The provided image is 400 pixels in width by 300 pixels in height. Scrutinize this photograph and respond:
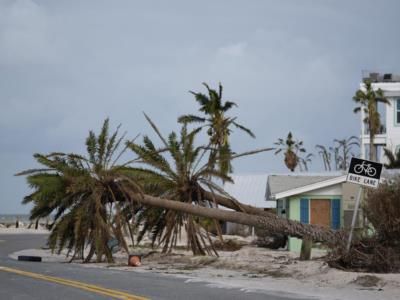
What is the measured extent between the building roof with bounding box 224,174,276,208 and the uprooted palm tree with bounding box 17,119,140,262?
22.5m

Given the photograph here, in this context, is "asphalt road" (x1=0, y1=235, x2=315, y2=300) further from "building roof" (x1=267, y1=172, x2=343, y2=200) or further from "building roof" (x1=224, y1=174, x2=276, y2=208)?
"building roof" (x1=224, y1=174, x2=276, y2=208)

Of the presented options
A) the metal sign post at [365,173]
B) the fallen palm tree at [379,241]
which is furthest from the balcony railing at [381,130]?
the metal sign post at [365,173]

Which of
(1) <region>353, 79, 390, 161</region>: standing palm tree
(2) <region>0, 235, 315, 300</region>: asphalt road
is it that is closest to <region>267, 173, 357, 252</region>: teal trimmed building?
(2) <region>0, 235, 315, 300</region>: asphalt road

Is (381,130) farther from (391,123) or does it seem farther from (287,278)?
(287,278)

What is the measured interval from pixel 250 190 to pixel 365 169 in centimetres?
3139

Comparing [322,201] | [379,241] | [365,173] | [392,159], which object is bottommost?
[379,241]

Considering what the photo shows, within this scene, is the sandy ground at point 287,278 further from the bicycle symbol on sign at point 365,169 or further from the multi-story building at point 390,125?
A: the multi-story building at point 390,125

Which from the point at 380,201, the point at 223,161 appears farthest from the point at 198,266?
the point at 380,201

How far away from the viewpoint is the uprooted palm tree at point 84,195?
21.9m

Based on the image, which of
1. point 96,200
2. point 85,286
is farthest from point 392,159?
point 85,286

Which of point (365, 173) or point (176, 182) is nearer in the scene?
point (365, 173)

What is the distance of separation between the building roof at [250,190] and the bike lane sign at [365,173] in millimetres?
27803

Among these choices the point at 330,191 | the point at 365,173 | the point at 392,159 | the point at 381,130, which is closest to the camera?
the point at 365,173

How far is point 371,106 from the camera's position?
46.8m
